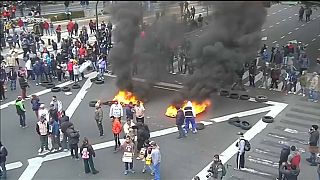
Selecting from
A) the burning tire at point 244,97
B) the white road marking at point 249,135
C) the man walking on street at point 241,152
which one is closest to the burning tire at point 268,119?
the white road marking at point 249,135

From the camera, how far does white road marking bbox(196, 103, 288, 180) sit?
1558 cm

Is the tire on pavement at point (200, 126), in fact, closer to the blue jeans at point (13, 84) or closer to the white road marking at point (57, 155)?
the white road marking at point (57, 155)

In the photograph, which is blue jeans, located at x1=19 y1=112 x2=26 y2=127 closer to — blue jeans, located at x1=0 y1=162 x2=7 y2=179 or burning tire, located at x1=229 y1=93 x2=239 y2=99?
blue jeans, located at x1=0 y1=162 x2=7 y2=179

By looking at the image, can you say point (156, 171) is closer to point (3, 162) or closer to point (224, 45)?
point (224, 45)

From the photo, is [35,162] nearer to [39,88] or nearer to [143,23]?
[143,23]

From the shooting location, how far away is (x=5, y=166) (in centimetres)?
1581

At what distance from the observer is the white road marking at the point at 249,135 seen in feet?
51.1

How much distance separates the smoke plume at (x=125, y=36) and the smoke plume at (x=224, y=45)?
189cm

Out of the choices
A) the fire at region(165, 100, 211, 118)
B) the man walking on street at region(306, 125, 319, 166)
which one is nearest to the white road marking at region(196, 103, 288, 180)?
the fire at region(165, 100, 211, 118)

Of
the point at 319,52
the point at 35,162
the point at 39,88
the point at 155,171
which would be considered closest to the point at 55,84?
the point at 39,88

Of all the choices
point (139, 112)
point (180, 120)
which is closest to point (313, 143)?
point (180, 120)

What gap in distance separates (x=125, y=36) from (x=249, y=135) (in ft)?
18.2

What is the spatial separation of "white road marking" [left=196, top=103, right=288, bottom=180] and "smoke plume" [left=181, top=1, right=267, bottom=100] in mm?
1870

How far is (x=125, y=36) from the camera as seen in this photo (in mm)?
15711
